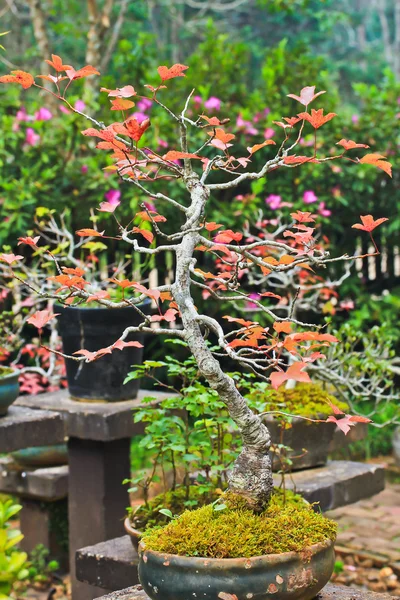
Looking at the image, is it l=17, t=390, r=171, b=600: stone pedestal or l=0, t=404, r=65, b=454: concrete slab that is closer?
l=0, t=404, r=65, b=454: concrete slab

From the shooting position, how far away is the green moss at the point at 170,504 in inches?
85.4

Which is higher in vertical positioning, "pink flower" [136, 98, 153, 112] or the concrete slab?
"pink flower" [136, 98, 153, 112]

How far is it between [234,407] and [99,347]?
1643mm

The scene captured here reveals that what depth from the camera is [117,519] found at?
315 cm

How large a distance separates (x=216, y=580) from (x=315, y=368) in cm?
190

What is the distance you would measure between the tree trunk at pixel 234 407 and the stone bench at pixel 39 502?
87.6 inches

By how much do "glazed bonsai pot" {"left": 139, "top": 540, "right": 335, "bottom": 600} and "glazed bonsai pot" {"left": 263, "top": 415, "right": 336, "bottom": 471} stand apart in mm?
1239

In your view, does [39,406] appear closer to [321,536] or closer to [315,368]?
[315,368]

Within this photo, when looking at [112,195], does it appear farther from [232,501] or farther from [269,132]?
[232,501]

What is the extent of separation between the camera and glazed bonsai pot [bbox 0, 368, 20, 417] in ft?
9.50

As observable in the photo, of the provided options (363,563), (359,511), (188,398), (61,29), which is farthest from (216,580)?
(61,29)

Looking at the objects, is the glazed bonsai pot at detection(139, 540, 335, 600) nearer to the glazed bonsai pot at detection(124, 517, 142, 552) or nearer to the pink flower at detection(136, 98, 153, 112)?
the glazed bonsai pot at detection(124, 517, 142, 552)

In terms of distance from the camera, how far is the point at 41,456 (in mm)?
4020

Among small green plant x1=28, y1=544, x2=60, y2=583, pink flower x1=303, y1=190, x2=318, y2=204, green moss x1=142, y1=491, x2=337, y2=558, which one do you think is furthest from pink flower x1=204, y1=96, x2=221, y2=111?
green moss x1=142, y1=491, x2=337, y2=558
